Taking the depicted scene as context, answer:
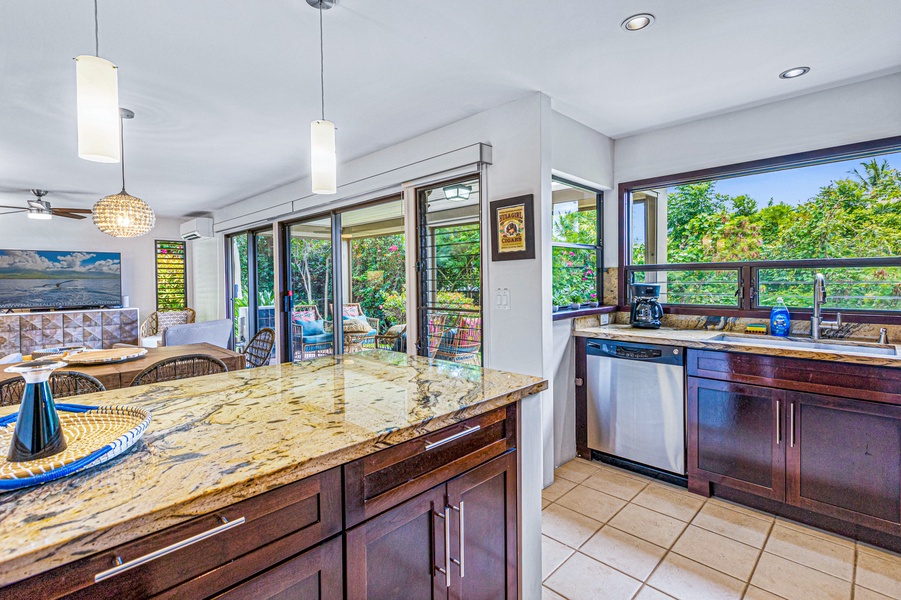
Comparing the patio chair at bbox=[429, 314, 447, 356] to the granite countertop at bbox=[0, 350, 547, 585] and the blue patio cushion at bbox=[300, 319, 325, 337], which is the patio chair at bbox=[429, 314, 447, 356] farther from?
the blue patio cushion at bbox=[300, 319, 325, 337]

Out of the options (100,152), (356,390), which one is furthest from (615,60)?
(100,152)

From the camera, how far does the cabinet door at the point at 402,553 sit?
1.02 meters

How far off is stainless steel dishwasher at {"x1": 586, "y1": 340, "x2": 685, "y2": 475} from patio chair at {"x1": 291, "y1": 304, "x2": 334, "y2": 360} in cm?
272

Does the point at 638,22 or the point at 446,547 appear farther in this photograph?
the point at 638,22

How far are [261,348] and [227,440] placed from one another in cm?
227

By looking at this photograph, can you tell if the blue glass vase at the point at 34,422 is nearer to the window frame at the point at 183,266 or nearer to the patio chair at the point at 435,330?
the patio chair at the point at 435,330

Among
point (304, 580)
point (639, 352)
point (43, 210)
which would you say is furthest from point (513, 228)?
point (43, 210)

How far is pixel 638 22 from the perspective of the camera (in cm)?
188

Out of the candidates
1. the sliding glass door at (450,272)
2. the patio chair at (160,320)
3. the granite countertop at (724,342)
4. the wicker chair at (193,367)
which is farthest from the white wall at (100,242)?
the granite countertop at (724,342)

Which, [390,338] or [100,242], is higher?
[100,242]

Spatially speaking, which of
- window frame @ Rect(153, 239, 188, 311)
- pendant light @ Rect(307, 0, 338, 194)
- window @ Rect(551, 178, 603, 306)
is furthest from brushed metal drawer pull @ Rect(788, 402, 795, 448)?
window frame @ Rect(153, 239, 188, 311)

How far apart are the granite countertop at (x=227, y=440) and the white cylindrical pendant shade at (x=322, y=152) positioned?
77 cm

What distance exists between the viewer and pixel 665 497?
255 centimetres

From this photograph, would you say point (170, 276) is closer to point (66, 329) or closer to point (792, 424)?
point (66, 329)
